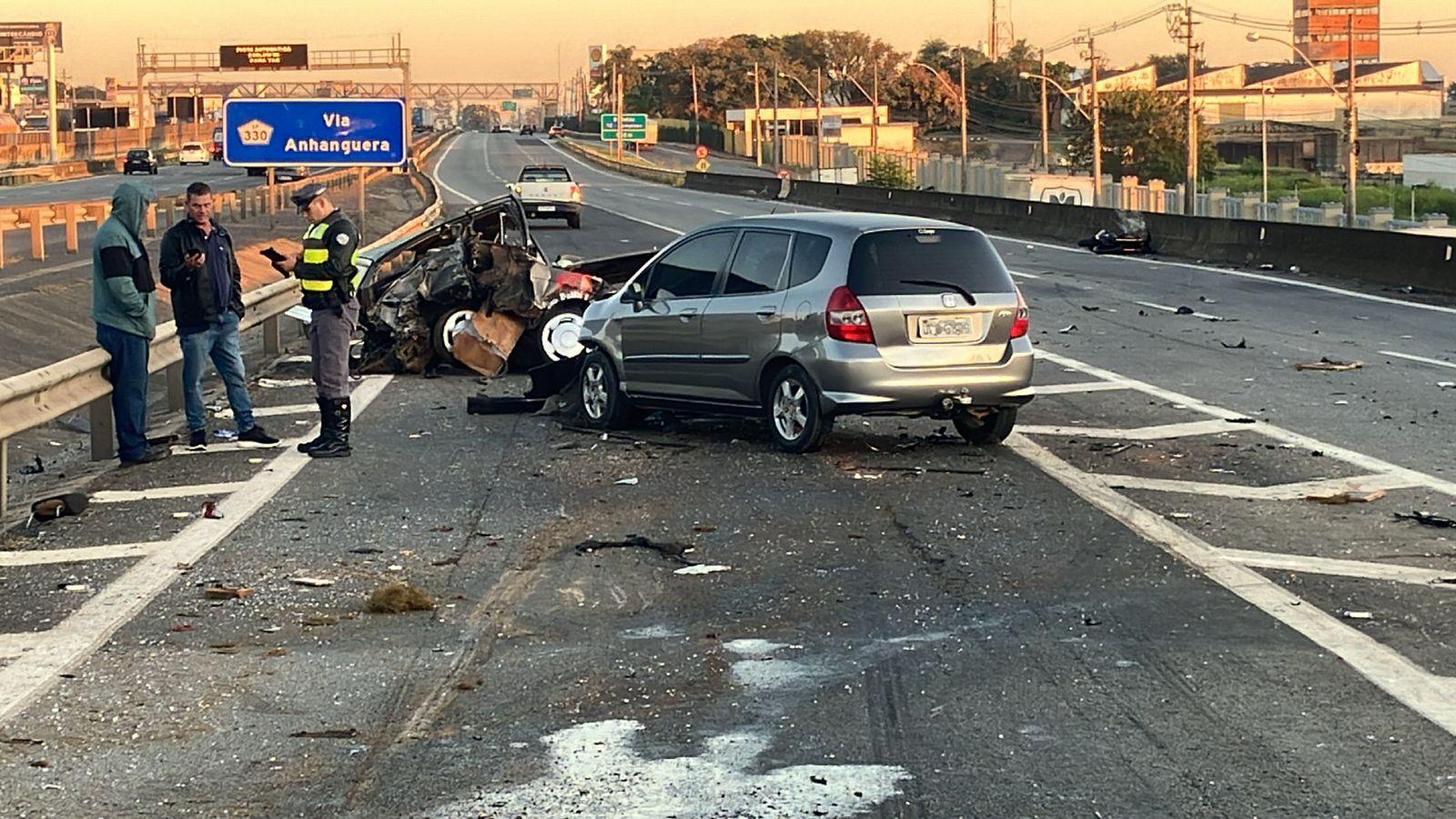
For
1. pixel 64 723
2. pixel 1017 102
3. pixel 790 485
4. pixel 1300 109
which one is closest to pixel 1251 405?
pixel 790 485

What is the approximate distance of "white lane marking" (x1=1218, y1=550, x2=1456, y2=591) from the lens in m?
8.73

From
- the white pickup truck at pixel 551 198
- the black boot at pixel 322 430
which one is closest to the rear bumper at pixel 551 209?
the white pickup truck at pixel 551 198

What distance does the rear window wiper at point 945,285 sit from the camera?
41.2ft

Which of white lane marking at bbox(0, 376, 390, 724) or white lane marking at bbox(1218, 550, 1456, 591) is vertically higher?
white lane marking at bbox(0, 376, 390, 724)

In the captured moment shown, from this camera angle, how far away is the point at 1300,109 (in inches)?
6590

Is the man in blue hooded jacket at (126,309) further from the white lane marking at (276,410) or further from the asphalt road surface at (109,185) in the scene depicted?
the asphalt road surface at (109,185)

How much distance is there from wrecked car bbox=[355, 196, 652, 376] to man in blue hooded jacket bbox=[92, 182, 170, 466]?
4.53 m

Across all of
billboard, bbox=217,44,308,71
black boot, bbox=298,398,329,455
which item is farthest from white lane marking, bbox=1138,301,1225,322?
billboard, bbox=217,44,308,71

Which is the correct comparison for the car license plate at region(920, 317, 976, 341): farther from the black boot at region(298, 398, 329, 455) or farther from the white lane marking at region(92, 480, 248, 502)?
the white lane marking at region(92, 480, 248, 502)

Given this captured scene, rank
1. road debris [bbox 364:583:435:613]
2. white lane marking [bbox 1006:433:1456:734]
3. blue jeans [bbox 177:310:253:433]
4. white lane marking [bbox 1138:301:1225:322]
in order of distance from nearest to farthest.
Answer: white lane marking [bbox 1006:433:1456:734] < road debris [bbox 364:583:435:613] < blue jeans [bbox 177:310:253:433] < white lane marking [bbox 1138:301:1225:322]

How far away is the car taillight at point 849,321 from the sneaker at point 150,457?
15.0 ft

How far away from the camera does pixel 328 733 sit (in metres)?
6.46

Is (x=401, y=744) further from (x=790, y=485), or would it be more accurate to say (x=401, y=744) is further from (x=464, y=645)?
(x=790, y=485)

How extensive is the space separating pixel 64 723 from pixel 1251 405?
34.7 ft
